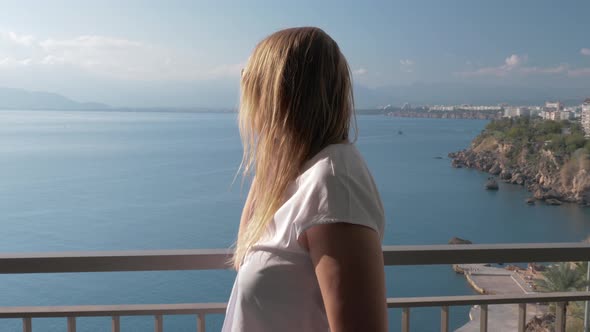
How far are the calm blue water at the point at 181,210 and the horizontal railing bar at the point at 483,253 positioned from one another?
58.0 ft

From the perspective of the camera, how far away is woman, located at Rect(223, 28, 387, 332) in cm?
55

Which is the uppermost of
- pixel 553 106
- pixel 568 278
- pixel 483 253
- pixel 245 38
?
pixel 245 38

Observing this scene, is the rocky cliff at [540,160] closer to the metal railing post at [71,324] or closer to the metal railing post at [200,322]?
the metal railing post at [200,322]

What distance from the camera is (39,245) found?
1104 inches

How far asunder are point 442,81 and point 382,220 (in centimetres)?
4847

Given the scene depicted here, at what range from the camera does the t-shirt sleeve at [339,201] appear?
0.56 meters

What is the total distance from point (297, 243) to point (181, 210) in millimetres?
34833

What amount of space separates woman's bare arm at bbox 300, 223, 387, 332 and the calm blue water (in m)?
18.6

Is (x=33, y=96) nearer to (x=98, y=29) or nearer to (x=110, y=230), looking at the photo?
(x=98, y=29)

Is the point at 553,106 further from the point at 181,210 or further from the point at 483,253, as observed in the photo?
the point at 181,210

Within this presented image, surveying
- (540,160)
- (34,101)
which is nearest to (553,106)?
(540,160)

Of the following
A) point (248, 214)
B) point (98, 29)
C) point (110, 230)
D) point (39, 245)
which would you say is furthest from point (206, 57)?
point (248, 214)

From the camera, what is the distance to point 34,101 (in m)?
42.5

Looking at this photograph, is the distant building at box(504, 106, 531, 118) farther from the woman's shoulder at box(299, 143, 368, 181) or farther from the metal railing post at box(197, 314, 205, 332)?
the woman's shoulder at box(299, 143, 368, 181)
